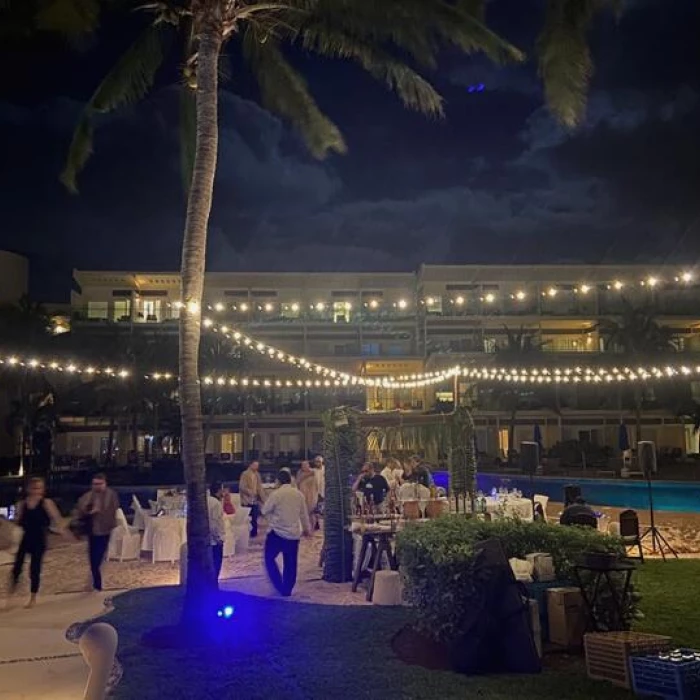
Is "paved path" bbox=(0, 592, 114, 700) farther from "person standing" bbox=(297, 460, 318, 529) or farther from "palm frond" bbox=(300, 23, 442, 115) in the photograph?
"palm frond" bbox=(300, 23, 442, 115)

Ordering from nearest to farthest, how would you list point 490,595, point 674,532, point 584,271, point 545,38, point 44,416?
point 490,595, point 545,38, point 674,532, point 44,416, point 584,271

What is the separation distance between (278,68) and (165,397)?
27976mm

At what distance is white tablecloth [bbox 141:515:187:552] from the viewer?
12.9 meters

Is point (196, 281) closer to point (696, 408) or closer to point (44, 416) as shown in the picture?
point (44, 416)

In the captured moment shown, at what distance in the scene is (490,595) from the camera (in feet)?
20.0

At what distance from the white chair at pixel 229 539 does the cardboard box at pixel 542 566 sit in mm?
6967

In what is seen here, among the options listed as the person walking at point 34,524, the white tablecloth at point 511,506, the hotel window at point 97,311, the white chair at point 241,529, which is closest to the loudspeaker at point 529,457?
the white tablecloth at point 511,506

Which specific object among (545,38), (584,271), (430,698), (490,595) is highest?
(584,271)

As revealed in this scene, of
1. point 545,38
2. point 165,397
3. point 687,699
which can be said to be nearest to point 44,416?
point 165,397

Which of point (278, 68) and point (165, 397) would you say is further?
point (165, 397)

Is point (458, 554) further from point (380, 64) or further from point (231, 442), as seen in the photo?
point (231, 442)

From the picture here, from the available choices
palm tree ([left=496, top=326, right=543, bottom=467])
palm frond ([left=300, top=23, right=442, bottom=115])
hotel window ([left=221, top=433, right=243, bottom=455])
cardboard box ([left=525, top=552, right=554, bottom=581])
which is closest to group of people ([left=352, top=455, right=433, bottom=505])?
cardboard box ([left=525, top=552, right=554, bottom=581])

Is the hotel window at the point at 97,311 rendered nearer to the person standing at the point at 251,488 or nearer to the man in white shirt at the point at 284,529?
the person standing at the point at 251,488

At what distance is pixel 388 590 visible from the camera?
9.16 metres
